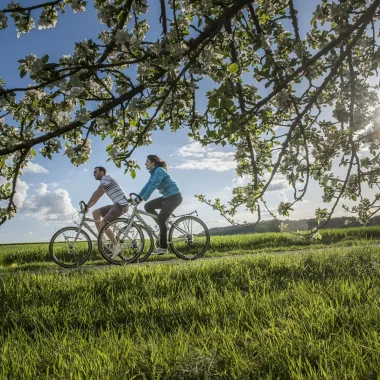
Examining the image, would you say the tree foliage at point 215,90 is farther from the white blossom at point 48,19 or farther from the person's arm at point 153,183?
the person's arm at point 153,183

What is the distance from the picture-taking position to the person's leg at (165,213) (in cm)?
940

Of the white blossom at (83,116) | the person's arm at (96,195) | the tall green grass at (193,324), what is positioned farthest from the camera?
the person's arm at (96,195)

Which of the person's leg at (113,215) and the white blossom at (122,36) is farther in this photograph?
the person's leg at (113,215)

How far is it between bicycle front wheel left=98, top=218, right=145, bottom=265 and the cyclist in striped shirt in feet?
0.23

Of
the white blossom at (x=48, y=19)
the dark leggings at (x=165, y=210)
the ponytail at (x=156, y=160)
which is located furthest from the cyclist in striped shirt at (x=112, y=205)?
the white blossom at (x=48, y=19)

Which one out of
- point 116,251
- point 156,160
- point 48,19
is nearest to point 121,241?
point 116,251

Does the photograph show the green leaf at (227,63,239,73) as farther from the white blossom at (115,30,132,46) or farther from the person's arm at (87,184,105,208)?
the person's arm at (87,184,105,208)

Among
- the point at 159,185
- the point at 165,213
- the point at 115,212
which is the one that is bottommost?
the point at 165,213

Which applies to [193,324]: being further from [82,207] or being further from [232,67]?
[82,207]

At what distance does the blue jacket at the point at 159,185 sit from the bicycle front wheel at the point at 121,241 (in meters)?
0.86

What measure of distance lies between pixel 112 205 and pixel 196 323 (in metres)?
5.85

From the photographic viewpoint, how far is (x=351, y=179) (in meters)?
4.92

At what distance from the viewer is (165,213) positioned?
940 cm

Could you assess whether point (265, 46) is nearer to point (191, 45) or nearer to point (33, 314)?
point (191, 45)
